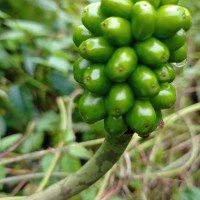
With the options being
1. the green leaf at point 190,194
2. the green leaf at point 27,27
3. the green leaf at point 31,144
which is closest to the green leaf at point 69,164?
the green leaf at point 31,144

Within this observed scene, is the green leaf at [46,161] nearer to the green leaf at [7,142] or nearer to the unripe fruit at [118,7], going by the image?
the green leaf at [7,142]

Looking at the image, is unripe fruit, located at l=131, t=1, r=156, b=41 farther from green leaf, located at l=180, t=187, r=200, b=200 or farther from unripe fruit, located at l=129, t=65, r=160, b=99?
green leaf, located at l=180, t=187, r=200, b=200

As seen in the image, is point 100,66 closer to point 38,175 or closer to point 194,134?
point 38,175

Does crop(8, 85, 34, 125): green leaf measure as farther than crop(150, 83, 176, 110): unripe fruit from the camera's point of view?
Yes

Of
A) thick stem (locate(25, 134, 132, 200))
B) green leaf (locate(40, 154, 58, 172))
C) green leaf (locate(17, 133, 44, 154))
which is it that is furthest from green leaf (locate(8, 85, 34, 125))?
thick stem (locate(25, 134, 132, 200))

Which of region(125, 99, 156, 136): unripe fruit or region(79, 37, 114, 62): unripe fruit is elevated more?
region(79, 37, 114, 62): unripe fruit

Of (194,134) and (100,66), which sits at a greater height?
(100,66)

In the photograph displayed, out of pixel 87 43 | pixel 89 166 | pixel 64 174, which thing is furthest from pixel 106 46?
pixel 64 174
